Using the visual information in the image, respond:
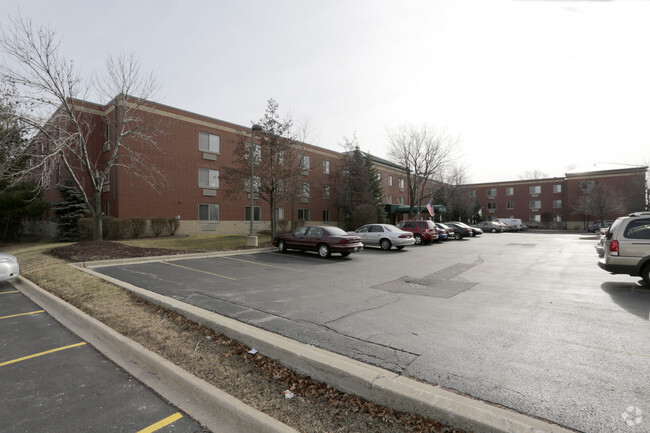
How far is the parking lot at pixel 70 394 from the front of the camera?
9.31ft

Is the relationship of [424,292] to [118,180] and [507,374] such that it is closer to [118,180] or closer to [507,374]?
[507,374]

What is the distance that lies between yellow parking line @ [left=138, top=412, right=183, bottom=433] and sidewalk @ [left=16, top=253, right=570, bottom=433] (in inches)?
4.2

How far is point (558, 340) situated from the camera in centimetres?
445

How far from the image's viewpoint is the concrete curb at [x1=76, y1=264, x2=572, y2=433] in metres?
2.40

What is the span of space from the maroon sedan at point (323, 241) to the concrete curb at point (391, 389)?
9.73 m

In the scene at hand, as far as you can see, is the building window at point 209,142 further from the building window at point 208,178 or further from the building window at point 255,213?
the building window at point 255,213

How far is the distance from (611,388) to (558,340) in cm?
143

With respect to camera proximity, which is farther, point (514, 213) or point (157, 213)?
point (514, 213)

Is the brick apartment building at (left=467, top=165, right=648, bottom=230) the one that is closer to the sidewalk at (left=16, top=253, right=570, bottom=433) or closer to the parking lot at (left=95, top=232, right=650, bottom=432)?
the parking lot at (left=95, top=232, right=650, bottom=432)

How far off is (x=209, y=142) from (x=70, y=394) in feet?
91.8

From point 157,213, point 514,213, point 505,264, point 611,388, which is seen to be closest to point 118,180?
point 157,213

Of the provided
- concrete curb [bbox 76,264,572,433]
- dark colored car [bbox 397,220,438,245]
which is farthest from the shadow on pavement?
dark colored car [bbox 397,220,438,245]

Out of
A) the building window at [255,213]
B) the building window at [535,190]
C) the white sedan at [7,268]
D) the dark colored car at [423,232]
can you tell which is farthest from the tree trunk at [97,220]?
the building window at [535,190]

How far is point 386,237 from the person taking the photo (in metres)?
18.6
